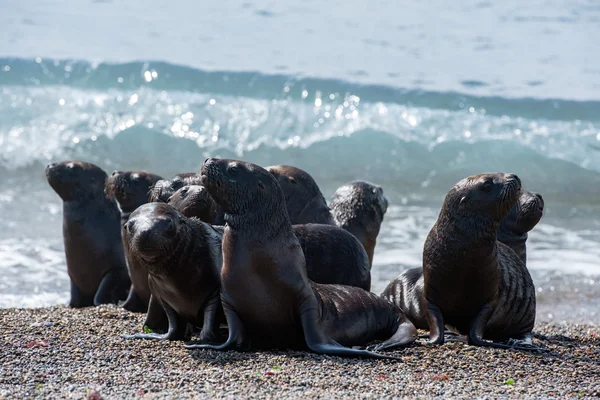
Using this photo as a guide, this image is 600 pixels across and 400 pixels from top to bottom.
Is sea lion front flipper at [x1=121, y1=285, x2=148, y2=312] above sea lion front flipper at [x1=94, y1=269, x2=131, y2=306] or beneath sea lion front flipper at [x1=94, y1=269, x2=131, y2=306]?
above

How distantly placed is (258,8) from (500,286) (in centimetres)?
2445

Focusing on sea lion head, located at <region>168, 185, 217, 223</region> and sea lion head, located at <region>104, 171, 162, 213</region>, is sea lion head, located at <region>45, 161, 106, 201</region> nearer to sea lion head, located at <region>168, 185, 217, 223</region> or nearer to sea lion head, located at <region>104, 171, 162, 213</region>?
sea lion head, located at <region>104, 171, 162, 213</region>

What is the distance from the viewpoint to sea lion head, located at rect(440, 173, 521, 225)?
22.6 ft

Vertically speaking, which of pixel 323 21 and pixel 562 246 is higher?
pixel 323 21

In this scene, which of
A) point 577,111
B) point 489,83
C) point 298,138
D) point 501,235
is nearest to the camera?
A: point 501,235

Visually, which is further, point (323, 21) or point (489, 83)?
point (323, 21)

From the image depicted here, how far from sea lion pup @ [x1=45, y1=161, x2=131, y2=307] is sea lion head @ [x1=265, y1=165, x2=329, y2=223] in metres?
1.70

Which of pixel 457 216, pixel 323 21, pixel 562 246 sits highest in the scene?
pixel 323 21

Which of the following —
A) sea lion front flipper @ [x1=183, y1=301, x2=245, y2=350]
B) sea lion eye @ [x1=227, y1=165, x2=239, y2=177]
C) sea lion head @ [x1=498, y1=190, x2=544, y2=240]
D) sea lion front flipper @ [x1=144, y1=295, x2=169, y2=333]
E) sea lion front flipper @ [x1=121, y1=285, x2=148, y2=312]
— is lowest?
sea lion front flipper @ [x1=121, y1=285, x2=148, y2=312]

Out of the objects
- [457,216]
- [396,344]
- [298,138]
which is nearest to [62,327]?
[396,344]

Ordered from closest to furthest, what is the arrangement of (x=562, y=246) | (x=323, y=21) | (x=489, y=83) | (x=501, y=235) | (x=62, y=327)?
(x=62, y=327)
(x=501, y=235)
(x=562, y=246)
(x=489, y=83)
(x=323, y=21)

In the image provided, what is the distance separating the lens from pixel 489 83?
24094 mm

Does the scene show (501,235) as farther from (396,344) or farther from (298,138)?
(298,138)

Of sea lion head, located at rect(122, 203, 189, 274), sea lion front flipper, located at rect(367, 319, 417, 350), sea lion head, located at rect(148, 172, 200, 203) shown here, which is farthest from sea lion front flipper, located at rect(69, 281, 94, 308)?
sea lion front flipper, located at rect(367, 319, 417, 350)
